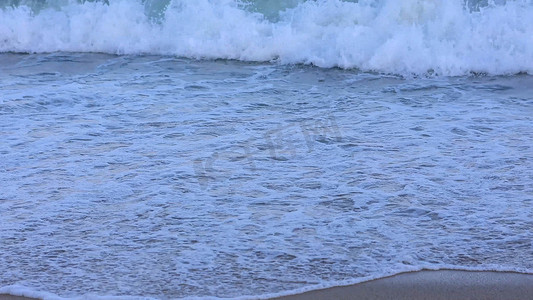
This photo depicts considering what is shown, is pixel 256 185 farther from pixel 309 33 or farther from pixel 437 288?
pixel 309 33

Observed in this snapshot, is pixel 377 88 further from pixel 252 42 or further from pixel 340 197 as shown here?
pixel 340 197

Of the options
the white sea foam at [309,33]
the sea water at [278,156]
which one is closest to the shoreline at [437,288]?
the sea water at [278,156]

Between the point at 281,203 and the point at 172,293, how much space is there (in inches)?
42.5

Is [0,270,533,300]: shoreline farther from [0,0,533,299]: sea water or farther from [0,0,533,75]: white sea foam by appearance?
[0,0,533,75]: white sea foam

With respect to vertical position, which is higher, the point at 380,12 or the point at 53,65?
the point at 380,12

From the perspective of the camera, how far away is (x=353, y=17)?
352 inches

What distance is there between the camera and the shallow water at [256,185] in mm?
3121

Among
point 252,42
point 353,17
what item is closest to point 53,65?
point 252,42

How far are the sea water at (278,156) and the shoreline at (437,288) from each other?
52 mm

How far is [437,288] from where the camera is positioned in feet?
9.56

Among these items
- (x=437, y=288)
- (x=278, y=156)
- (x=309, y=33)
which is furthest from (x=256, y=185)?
(x=309, y=33)

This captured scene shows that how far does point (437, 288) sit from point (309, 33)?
6.33 meters

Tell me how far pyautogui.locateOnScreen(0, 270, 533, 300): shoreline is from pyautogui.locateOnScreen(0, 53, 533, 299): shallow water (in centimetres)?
6

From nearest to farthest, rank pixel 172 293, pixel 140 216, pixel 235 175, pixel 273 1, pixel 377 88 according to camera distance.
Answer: pixel 172 293 < pixel 140 216 < pixel 235 175 < pixel 377 88 < pixel 273 1
